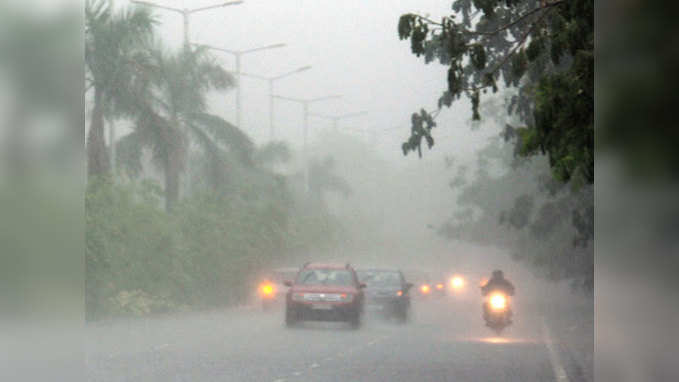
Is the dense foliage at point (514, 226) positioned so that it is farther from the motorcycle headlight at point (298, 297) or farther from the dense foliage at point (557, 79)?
the dense foliage at point (557, 79)

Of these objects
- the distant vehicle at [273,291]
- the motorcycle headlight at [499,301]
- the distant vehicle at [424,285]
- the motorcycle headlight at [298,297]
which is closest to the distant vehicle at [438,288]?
the distant vehicle at [424,285]

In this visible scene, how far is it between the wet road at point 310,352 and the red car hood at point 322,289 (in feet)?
3.38

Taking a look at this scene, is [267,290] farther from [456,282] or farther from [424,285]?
[456,282]

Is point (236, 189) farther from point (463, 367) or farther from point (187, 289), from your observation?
point (463, 367)

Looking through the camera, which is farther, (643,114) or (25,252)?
(25,252)

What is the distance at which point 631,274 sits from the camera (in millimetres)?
4535

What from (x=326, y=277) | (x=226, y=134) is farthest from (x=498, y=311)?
(x=226, y=134)

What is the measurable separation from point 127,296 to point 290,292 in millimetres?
6147

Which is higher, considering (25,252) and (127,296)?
(25,252)

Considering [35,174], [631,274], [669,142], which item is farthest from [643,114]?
[35,174]

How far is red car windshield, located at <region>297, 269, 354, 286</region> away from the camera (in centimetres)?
3341

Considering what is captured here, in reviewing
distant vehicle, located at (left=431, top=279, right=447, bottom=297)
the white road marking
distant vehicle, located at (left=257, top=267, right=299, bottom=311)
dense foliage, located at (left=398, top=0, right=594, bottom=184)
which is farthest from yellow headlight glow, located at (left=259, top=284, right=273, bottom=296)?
dense foliage, located at (left=398, top=0, right=594, bottom=184)

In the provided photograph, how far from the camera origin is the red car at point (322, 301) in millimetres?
32312

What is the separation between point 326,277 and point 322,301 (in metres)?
1.45
